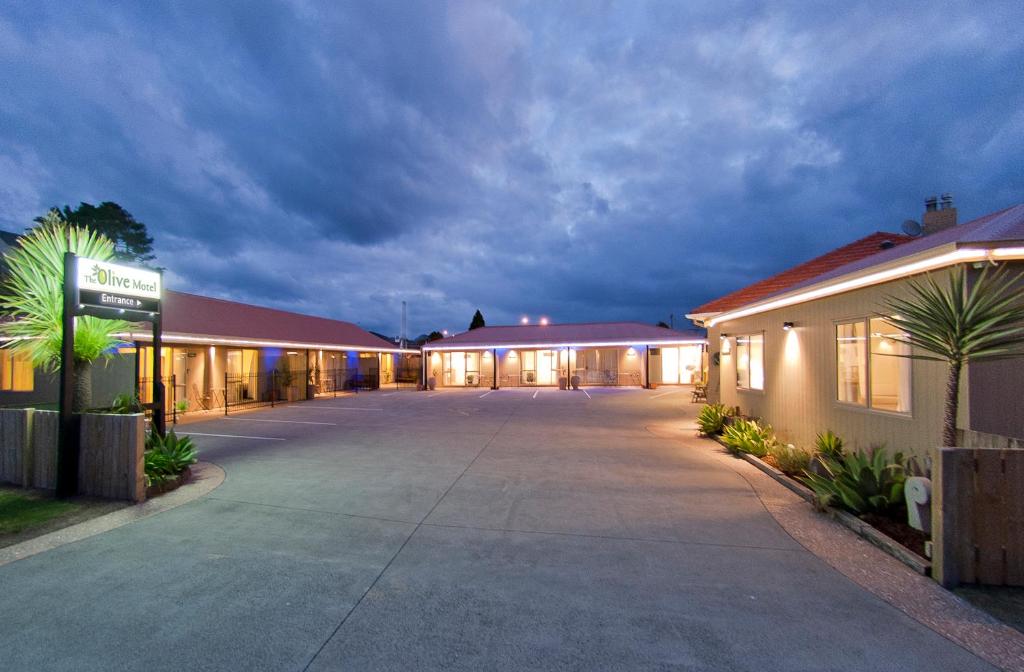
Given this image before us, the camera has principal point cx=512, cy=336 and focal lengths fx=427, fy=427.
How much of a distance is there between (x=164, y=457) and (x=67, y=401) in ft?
4.89

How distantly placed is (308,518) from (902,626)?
19.5ft

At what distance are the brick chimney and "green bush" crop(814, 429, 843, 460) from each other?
7.98 m

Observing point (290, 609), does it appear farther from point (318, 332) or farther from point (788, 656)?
point (318, 332)

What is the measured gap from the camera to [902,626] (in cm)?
323

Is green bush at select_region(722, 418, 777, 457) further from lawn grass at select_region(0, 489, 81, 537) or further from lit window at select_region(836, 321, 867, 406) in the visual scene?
lawn grass at select_region(0, 489, 81, 537)

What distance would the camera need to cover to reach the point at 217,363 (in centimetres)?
1812

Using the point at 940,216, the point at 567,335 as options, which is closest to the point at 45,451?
the point at 940,216

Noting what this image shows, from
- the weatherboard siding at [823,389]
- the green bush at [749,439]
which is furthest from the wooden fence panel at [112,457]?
the weatherboard siding at [823,389]

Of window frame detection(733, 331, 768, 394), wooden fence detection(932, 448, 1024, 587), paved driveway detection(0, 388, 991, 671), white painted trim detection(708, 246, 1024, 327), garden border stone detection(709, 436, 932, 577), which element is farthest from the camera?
window frame detection(733, 331, 768, 394)

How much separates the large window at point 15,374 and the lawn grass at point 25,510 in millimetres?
10962

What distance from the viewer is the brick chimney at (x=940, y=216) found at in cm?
1094

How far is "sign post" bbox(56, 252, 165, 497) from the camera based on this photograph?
617 centimetres

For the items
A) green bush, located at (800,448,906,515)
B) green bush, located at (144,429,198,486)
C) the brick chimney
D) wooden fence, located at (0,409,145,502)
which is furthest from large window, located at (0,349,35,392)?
the brick chimney

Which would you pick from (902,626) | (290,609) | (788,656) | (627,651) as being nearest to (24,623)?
(290,609)
